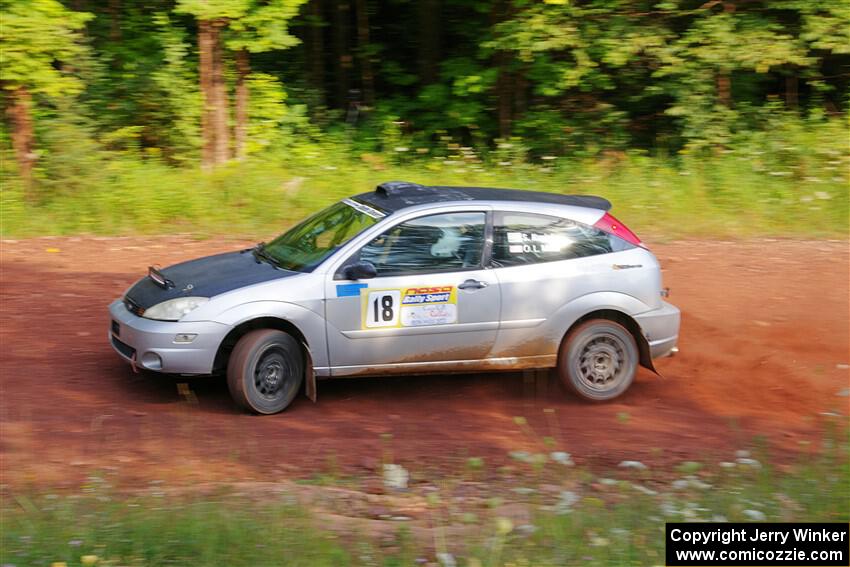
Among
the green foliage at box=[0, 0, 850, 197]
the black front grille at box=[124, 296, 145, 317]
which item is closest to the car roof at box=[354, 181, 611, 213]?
the black front grille at box=[124, 296, 145, 317]

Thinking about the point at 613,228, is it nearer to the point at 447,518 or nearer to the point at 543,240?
the point at 543,240

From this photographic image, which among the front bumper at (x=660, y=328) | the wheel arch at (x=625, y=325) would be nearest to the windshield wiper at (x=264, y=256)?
the wheel arch at (x=625, y=325)

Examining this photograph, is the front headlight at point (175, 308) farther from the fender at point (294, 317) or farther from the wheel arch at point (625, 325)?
the wheel arch at point (625, 325)

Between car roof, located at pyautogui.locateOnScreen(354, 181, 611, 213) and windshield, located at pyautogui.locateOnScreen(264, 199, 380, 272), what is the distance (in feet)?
0.54

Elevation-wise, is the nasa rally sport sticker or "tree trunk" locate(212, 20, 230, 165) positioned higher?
"tree trunk" locate(212, 20, 230, 165)

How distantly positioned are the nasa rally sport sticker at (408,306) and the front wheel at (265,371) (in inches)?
23.6

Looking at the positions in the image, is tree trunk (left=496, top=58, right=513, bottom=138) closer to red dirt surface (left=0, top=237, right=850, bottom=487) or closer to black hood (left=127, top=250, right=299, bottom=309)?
red dirt surface (left=0, top=237, right=850, bottom=487)

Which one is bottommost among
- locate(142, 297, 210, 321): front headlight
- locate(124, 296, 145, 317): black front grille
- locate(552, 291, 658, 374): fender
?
locate(552, 291, 658, 374): fender

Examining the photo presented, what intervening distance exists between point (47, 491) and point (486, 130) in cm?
1337

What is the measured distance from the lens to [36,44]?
14.0m

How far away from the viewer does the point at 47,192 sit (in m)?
14.4

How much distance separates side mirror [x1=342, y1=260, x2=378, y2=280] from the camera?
7672 millimetres

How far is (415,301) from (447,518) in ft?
7.83

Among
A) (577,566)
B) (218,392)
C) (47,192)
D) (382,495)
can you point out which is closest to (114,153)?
(47,192)
